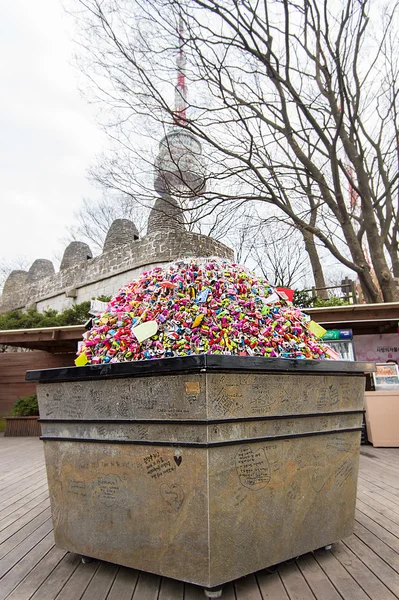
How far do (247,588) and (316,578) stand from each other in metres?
0.31

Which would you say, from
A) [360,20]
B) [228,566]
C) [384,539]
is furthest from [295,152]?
[228,566]

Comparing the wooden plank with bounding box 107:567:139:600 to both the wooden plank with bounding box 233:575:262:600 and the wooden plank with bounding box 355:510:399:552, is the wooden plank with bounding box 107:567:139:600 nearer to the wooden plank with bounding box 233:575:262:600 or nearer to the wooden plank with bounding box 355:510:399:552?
the wooden plank with bounding box 233:575:262:600

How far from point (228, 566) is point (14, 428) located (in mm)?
8549

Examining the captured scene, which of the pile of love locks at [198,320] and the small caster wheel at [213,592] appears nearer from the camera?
the small caster wheel at [213,592]

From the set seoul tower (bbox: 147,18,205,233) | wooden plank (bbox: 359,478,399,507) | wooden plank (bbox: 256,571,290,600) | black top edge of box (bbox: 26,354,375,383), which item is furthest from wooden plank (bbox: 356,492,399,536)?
seoul tower (bbox: 147,18,205,233)

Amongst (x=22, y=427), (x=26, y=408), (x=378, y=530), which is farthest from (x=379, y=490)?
(x=26, y=408)

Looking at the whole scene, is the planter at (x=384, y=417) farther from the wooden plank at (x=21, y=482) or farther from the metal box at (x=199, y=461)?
the wooden plank at (x=21, y=482)

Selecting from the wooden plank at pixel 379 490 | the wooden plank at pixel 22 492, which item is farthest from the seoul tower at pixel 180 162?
the wooden plank at pixel 379 490

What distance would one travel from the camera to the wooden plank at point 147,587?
1528 millimetres

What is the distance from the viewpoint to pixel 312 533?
179cm

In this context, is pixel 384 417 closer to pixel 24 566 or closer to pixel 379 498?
pixel 379 498

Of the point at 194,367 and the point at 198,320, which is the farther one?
the point at 198,320

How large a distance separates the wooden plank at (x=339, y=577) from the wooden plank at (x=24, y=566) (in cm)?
135

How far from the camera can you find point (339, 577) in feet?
5.52
